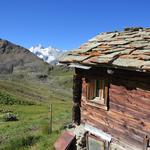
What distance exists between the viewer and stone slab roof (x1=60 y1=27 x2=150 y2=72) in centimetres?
1027

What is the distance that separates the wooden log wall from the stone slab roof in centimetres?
54

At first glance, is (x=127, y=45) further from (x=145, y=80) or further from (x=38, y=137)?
(x=38, y=137)

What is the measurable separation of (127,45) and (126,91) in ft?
4.97

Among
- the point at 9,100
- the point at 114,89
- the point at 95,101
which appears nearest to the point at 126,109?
the point at 114,89

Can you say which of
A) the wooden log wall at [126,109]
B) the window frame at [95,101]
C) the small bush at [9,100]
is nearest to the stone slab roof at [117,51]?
the wooden log wall at [126,109]

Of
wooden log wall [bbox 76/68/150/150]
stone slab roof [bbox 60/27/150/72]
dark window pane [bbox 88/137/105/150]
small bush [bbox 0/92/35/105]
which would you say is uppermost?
stone slab roof [bbox 60/27/150/72]

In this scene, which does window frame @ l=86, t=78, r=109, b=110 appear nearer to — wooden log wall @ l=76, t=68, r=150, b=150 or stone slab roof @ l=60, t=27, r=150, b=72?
wooden log wall @ l=76, t=68, r=150, b=150

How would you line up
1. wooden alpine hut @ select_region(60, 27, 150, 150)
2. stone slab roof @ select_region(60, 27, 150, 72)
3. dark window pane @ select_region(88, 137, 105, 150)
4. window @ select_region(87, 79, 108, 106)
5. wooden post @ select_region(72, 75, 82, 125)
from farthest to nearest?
wooden post @ select_region(72, 75, 82, 125), window @ select_region(87, 79, 108, 106), dark window pane @ select_region(88, 137, 105, 150), wooden alpine hut @ select_region(60, 27, 150, 150), stone slab roof @ select_region(60, 27, 150, 72)

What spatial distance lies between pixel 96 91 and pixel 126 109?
2177mm

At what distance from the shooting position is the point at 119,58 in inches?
427

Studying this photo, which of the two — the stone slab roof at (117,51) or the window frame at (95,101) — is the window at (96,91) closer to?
the window frame at (95,101)

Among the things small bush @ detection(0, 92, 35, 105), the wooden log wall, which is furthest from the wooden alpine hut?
small bush @ detection(0, 92, 35, 105)

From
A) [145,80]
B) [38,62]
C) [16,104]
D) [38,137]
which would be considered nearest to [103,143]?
[145,80]

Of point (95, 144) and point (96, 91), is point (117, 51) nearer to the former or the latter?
point (96, 91)
